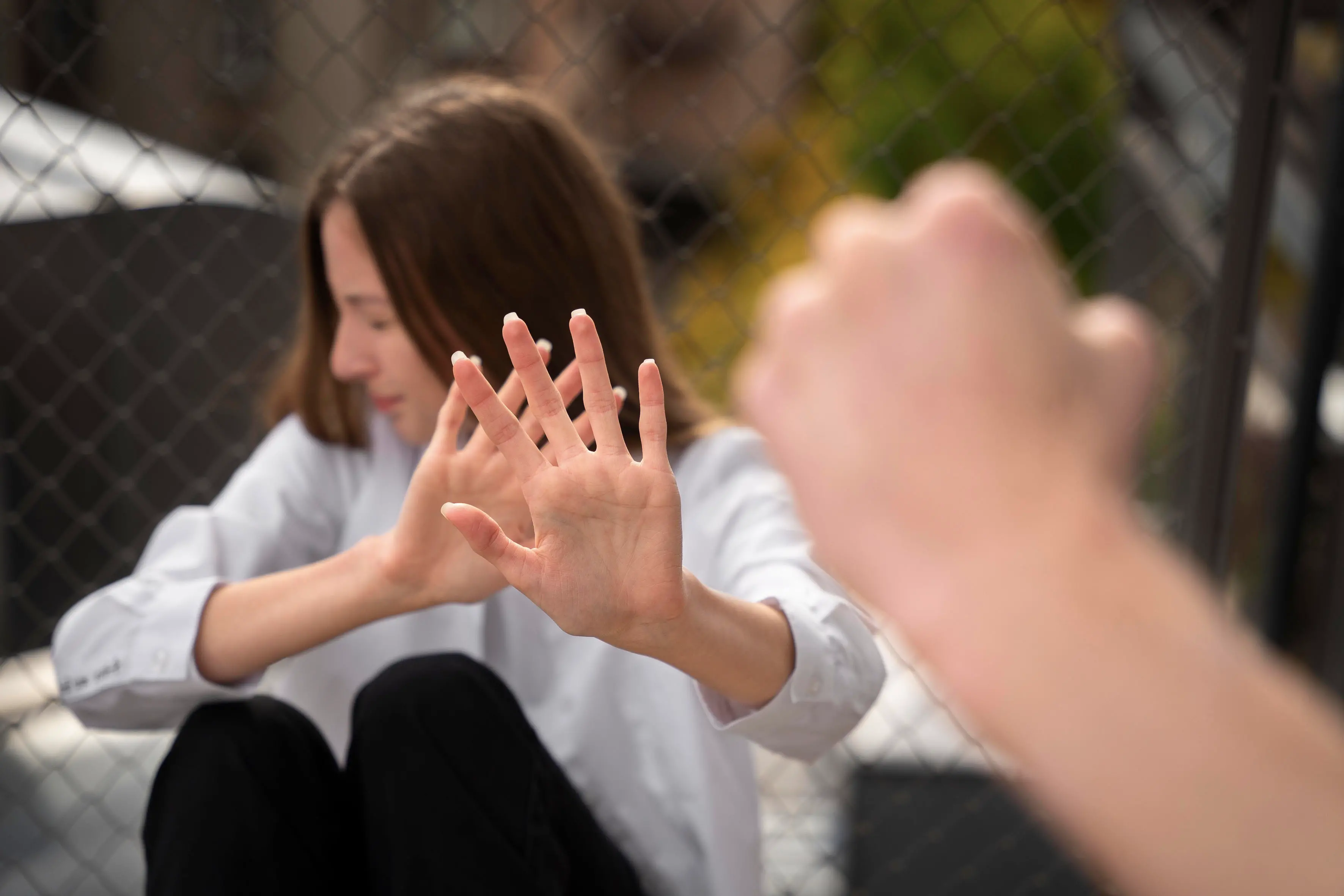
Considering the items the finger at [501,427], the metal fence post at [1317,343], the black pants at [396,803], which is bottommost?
the metal fence post at [1317,343]

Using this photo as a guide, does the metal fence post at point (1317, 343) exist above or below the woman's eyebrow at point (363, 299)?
below

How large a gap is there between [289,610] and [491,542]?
0.26m

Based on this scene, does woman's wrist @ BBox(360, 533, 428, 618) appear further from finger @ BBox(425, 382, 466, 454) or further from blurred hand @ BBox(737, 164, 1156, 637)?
blurred hand @ BBox(737, 164, 1156, 637)

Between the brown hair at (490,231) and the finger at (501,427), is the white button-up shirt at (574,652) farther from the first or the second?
the finger at (501,427)

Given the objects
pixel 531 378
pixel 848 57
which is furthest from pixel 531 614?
pixel 848 57

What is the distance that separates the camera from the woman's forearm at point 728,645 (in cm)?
59

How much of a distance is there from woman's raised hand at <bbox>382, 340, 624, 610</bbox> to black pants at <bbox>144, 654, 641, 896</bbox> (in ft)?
0.21

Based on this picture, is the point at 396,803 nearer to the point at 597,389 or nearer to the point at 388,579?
the point at 388,579

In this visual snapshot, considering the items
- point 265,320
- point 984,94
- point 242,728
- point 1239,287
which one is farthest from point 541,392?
point 984,94

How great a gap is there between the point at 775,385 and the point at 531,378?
26 cm

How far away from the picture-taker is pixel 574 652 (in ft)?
2.91

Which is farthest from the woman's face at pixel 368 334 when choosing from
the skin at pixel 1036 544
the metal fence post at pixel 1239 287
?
the metal fence post at pixel 1239 287

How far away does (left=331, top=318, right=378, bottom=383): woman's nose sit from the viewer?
85 centimetres

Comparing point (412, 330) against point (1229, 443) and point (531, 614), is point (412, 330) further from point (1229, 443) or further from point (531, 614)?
point (1229, 443)
